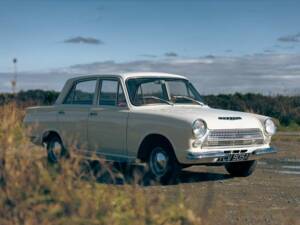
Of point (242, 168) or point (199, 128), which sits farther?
point (242, 168)

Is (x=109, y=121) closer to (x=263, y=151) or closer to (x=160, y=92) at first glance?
(x=160, y=92)

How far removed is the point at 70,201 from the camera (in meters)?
5.28

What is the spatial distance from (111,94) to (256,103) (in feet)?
90.0

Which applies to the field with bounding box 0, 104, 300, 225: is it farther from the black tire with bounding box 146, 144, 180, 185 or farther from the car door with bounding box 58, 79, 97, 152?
the car door with bounding box 58, 79, 97, 152

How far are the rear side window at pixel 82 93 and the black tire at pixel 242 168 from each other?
103 inches

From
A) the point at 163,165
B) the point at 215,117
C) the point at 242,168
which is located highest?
the point at 215,117

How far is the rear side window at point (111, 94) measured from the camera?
1018 centimetres

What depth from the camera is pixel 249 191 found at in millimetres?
9070

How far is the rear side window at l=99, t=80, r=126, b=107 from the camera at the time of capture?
33.4 ft

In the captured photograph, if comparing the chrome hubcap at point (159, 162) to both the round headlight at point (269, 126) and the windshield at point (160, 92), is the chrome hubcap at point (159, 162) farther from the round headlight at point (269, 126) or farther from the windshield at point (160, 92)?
the round headlight at point (269, 126)

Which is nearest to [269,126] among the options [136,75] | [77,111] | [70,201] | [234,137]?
[234,137]

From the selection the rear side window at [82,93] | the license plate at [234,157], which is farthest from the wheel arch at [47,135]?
the license plate at [234,157]

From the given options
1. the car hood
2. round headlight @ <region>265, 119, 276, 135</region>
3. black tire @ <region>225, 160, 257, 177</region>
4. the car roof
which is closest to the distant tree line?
the car roof

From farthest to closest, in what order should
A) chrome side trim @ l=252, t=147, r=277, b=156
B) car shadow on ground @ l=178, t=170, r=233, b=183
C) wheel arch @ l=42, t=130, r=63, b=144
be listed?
wheel arch @ l=42, t=130, r=63, b=144 → car shadow on ground @ l=178, t=170, r=233, b=183 → chrome side trim @ l=252, t=147, r=277, b=156
